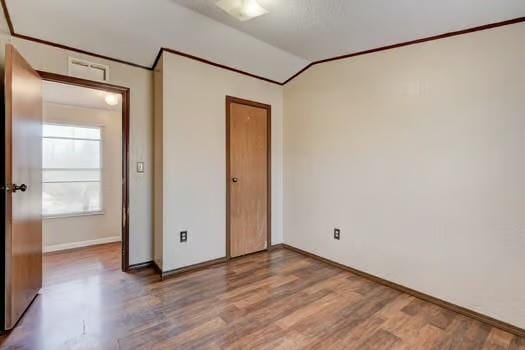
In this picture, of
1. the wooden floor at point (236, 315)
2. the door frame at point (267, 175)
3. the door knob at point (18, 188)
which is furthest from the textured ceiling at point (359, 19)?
the wooden floor at point (236, 315)

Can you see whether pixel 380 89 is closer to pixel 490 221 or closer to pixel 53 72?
pixel 490 221

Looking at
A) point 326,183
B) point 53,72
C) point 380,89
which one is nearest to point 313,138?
point 326,183

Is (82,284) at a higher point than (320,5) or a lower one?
lower

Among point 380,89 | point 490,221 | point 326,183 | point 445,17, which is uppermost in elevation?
point 445,17

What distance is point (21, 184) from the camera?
2.04 metres

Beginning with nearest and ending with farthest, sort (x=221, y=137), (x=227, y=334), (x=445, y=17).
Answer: (x=227, y=334) < (x=445, y=17) < (x=221, y=137)

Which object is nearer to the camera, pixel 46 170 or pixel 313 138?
pixel 313 138

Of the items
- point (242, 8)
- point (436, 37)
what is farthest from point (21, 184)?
point (436, 37)

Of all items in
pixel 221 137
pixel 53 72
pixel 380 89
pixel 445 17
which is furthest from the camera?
pixel 221 137

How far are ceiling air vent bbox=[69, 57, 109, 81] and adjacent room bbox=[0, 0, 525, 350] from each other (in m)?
0.01

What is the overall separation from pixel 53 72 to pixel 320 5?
8.00ft

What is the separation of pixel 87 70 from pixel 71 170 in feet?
6.27

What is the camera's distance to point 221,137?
3260 millimetres

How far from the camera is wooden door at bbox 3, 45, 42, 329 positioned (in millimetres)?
1890
